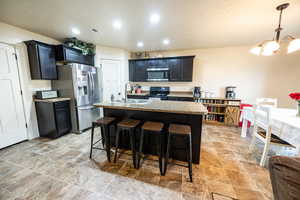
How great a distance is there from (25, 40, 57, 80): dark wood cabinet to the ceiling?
0.35 m

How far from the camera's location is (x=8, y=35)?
2.49m

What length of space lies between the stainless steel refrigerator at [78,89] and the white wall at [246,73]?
9.75 ft

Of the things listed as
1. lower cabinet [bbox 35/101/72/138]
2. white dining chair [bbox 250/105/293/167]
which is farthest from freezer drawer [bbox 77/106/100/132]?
white dining chair [bbox 250/105/293/167]

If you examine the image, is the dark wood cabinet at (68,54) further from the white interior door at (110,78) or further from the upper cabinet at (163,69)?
the upper cabinet at (163,69)

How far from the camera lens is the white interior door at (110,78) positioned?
4141 millimetres

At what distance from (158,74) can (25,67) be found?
143 inches

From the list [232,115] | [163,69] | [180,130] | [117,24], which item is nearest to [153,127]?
[180,130]

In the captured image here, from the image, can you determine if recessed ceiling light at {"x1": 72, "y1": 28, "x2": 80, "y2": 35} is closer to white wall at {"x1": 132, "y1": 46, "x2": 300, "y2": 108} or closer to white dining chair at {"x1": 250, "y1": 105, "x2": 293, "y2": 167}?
white wall at {"x1": 132, "y1": 46, "x2": 300, "y2": 108}

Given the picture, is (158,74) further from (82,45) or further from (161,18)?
(82,45)

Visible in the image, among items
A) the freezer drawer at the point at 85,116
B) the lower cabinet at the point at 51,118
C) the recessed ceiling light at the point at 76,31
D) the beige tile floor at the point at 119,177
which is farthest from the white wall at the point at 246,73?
the lower cabinet at the point at 51,118

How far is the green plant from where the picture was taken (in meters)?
3.21

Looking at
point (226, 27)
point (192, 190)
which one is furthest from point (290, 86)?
point (192, 190)

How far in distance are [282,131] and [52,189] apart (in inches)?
126

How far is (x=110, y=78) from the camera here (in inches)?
168
